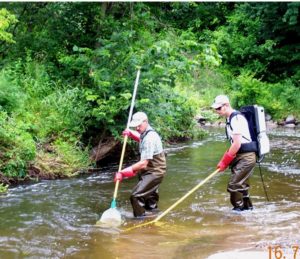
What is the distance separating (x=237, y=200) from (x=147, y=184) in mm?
1451

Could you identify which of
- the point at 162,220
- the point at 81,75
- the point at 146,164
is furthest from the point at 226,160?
the point at 81,75

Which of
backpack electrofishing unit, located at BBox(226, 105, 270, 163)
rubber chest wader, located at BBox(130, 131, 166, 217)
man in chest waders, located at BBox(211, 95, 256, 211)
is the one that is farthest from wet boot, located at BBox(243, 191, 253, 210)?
rubber chest wader, located at BBox(130, 131, 166, 217)

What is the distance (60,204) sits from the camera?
8344mm

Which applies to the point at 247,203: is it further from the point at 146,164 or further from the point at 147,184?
the point at 146,164

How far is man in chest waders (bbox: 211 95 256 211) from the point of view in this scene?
23.6 feet

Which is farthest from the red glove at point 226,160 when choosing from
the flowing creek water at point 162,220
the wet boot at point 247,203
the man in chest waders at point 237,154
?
the flowing creek water at point 162,220

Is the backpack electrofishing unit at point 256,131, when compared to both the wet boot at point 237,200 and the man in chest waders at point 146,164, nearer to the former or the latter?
the wet boot at point 237,200

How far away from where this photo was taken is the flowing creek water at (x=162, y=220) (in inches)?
233

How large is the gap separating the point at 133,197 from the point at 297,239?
2502 millimetres

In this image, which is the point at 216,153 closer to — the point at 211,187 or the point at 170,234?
the point at 211,187

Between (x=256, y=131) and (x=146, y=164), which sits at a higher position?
(x=256, y=131)

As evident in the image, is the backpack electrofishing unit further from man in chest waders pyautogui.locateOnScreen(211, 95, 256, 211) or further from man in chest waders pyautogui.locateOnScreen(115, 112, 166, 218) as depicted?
man in chest waders pyautogui.locateOnScreen(115, 112, 166, 218)

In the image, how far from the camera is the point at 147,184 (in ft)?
24.2

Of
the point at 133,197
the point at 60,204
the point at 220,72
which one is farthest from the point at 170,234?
the point at 220,72
